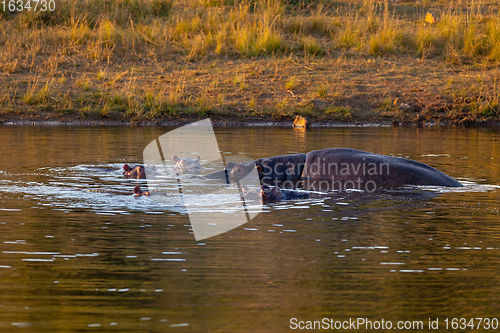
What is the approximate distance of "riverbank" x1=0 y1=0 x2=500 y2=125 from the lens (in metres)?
17.5

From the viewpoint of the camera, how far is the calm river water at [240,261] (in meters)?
3.91

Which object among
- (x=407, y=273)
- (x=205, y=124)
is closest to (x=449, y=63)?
(x=205, y=124)

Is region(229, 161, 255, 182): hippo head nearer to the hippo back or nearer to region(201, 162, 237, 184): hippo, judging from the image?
region(201, 162, 237, 184): hippo

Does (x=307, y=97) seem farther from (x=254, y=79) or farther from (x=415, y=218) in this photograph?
(x=415, y=218)

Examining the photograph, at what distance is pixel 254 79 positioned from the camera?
1902 centimetres

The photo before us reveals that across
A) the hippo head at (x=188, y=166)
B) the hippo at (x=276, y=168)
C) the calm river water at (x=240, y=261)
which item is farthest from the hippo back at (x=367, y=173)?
the hippo head at (x=188, y=166)

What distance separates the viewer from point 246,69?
1952 centimetres

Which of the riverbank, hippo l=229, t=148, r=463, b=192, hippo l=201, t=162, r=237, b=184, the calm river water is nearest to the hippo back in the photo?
hippo l=229, t=148, r=463, b=192

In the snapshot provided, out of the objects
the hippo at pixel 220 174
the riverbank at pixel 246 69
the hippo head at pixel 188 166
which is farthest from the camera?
the riverbank at pixel 246 69

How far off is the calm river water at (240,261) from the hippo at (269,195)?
0.77 ft

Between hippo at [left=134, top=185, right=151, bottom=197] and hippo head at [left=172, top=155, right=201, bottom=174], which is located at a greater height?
hippo at [left=134, top=185, right=151, bottom=197]

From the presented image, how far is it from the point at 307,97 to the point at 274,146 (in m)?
5.98

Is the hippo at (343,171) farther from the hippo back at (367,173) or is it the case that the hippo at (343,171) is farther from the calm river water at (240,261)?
the calm river water at (240,261)

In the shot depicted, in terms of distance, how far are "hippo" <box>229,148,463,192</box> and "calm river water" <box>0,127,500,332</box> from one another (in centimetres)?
60
